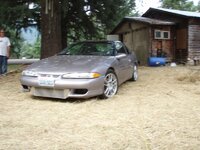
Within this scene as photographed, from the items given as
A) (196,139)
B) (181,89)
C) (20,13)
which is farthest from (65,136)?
(20,13)

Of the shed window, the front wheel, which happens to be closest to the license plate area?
the front wheel

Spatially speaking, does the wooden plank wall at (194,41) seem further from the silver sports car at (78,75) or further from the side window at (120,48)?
the silver sports car at (78,75)

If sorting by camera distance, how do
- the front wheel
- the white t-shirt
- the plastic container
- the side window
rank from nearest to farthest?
the front wheel
the side window
the white t-shirt
the plastic container

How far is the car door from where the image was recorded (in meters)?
7.14

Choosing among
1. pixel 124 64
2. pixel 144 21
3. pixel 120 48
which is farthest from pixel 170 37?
pixel 124 64

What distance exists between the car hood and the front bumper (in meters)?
0.25

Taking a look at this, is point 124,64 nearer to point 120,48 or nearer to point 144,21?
point 120,48

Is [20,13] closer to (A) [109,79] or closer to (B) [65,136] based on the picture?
(A) [109,79]

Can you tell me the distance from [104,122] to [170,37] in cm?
1463

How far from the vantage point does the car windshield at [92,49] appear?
717 cm

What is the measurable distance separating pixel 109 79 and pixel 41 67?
1.48 m

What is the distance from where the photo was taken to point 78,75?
567 centimetres

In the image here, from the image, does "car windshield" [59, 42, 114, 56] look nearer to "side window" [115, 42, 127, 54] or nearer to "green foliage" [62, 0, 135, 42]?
"side window" [115, 42, 127, 54]

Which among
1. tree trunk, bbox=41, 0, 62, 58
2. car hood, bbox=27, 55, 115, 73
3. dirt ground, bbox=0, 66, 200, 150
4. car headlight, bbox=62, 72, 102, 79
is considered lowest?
dirt ground, bbox=0, 66, 200, 150
